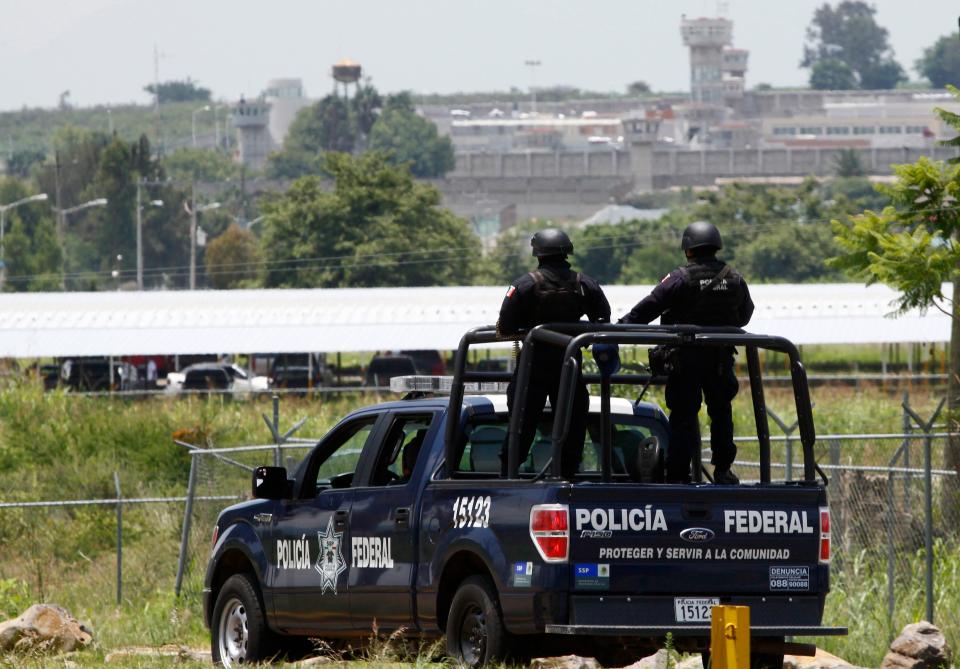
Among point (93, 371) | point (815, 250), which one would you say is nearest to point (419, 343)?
point (93, 371)

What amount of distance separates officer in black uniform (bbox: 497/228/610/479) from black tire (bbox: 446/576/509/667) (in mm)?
710

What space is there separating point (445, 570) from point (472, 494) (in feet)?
1.73

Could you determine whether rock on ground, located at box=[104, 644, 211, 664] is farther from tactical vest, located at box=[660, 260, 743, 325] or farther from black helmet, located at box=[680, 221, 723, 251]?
black helmet, located at box=[680, 221, 723, 251]

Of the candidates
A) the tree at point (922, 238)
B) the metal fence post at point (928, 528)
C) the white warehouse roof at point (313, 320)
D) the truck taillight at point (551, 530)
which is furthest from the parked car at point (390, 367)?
the truck taillight at point (551, 530)

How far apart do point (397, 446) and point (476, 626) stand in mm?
1471

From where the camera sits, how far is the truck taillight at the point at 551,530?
901 centimetres

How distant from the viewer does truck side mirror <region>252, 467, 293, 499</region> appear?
11.2m

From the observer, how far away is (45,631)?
44.0 ft

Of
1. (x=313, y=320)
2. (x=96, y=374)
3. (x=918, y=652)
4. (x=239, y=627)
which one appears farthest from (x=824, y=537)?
(x=96, y=374)

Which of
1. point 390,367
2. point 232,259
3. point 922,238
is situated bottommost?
point 232,259

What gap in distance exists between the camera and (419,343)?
184 feet

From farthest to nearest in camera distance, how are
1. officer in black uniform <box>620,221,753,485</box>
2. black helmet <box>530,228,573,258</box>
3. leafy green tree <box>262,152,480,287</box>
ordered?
leafy green tree <box>262,152,480,287</box> < black helmet <box>530,228,573,258</box> < officer in black uniform <box>620,221,753,485</box>

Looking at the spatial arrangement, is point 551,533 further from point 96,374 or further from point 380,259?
point 380,259

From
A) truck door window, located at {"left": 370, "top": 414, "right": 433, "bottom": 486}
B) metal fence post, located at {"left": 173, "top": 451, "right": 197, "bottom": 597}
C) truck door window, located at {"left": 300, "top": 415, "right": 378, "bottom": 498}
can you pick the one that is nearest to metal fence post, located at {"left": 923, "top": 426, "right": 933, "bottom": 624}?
truck door window, located at {"left": 370, "top": 414, "right": 433, "bottom": 486}
